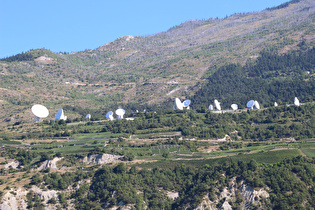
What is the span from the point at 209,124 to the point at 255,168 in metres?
65.4

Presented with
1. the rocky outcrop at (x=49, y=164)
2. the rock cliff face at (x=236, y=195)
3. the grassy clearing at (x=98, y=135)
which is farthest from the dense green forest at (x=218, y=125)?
the rock cliff face at (x=236, y=195)

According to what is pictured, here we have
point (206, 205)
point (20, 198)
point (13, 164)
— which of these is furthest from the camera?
point (13, 164)

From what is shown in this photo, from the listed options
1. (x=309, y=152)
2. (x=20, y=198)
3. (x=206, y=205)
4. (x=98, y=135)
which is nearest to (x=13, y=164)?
(x=20, y=198)

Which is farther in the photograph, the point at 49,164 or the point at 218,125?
the point at 218,125

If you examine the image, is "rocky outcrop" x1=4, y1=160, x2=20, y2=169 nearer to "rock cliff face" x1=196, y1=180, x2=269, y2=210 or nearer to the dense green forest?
the dense green forest

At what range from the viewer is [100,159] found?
13950 cm

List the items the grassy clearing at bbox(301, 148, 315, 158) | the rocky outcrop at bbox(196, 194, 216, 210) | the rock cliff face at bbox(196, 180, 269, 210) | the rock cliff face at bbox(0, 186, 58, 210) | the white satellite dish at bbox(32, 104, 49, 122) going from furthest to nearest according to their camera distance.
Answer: the white satellite dish at bbox(32, 104, 49, 122) → the grassy clearing at bbox(301, 148, 315, 158) → the rock cliff face at bbox(0, 186, 58, 210) → the rocky outcrop at bbox(196, 194, 216, 210) → the rock cliff face at bbox(196, 180, 269, 210)

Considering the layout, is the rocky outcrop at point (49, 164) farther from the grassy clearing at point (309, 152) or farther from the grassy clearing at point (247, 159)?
the grassy clearing at point (309, 152)

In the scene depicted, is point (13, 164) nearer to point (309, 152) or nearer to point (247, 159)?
point (247, 159)

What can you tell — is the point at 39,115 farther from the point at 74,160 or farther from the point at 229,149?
the point at 229,149

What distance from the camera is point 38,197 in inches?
4670

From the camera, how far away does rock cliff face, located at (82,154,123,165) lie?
139 metres

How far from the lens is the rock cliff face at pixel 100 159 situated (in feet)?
456

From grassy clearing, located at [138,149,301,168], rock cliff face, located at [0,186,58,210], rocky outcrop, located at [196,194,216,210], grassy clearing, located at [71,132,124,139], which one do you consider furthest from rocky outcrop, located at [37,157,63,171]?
rocky outcrop, located at [196,194,216,210]
